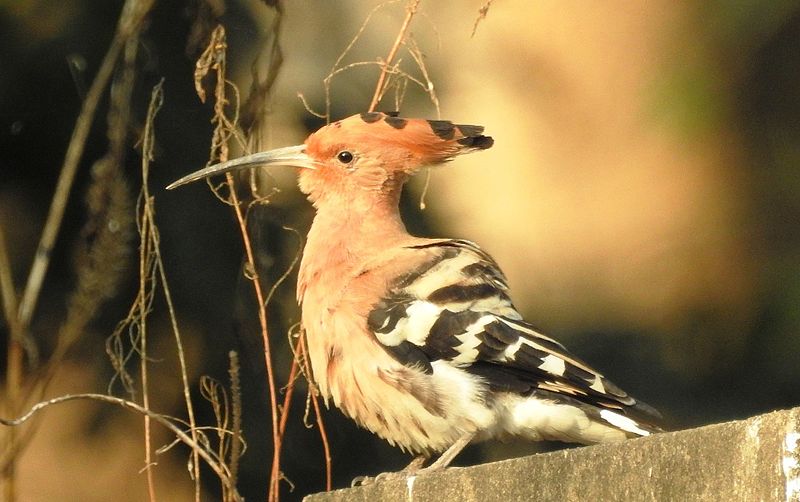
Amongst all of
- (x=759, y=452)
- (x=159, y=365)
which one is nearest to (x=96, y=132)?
(x=159, y=365)

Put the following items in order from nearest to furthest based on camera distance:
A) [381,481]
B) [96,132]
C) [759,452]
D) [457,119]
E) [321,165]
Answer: [759,452] → [381,481] → [321,165] → [96,132] → [457,119]

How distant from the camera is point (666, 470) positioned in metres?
1.42

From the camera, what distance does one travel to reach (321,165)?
8.70 feet

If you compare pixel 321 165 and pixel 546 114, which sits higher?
pixel 546 114

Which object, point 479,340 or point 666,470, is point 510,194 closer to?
point 479,340

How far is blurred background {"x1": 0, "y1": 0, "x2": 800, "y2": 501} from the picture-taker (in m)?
3.48

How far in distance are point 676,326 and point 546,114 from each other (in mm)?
895

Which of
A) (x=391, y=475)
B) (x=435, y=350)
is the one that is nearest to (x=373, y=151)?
(x=435, y=350)

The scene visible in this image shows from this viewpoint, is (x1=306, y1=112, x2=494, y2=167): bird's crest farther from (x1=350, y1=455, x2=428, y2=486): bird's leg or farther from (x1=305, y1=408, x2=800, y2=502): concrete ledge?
(x1=305, y1=408, x2=800, y2=502): concrete ledge

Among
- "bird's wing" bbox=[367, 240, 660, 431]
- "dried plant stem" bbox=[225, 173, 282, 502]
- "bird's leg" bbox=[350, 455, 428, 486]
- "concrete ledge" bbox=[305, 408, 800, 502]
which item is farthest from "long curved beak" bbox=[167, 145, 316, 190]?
"concrete ledge" bbox=[305, 408, 800, 502]

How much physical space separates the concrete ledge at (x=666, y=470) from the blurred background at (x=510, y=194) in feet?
5.32

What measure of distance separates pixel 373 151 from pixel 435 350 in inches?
21.4

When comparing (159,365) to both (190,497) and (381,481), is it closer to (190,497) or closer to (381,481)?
(190,497)

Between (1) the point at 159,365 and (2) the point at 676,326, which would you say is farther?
(2) the point at 676,326
